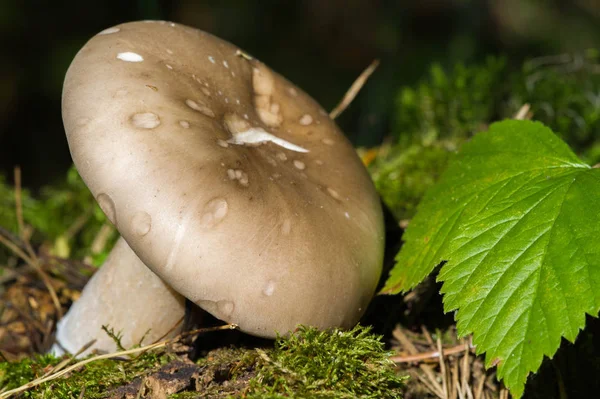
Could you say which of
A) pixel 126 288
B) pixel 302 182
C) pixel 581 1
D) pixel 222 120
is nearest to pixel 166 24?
pixel 222 120

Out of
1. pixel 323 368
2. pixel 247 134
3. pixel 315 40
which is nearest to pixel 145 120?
pixel 247 134

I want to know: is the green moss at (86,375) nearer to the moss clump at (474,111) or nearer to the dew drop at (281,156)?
the dew drop at (281,156)

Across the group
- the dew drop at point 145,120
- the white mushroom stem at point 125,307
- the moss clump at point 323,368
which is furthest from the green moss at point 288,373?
the dew drop at point 145,120

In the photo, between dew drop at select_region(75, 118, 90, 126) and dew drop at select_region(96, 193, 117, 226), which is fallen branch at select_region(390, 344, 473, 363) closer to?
dew drop at select_region(96, 193, 117, 226)

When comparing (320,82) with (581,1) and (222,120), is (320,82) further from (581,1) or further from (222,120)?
(222,120)

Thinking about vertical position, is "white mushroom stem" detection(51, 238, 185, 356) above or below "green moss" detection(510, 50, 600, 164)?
below

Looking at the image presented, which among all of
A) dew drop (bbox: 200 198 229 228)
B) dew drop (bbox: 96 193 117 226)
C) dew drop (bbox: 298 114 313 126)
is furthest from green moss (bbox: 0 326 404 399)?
dew drop (bbox: 298 114 313 126)
